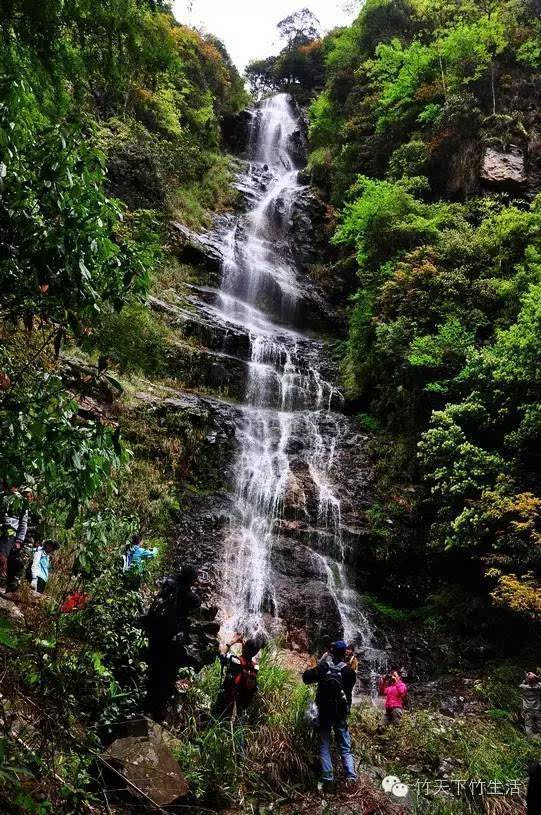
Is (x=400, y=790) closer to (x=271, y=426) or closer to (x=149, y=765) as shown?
(x=149, y=765)

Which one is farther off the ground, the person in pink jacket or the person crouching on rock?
the person crouching on rock

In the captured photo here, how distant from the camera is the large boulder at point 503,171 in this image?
16.1m

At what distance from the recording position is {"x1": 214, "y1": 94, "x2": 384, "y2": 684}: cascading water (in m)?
10.4

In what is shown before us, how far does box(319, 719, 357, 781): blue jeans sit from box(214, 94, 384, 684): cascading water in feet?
14.6

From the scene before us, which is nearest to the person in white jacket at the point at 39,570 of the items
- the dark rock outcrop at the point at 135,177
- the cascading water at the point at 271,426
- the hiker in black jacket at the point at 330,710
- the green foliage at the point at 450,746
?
the cascading water at the point at 271,426

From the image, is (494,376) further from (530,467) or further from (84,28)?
(84,28)

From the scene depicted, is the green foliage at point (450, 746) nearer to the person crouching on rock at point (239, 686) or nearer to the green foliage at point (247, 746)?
the green foliage at point (247, 746)

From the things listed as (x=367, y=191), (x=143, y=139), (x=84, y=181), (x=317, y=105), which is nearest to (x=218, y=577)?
(x=84, y=181)

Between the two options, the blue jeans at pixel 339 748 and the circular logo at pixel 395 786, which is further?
A: the circular logo at pixel 395 786

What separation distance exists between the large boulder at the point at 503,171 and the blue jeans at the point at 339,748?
16060 millimetres

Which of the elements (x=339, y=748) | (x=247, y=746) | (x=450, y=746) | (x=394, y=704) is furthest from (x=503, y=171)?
(x=247, y=746)

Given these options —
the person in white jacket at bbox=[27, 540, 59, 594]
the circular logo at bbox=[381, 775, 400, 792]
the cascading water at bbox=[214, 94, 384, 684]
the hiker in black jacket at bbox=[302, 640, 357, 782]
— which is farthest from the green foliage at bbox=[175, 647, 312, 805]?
the cascading water at bbox=[214, 94, 384, 684]

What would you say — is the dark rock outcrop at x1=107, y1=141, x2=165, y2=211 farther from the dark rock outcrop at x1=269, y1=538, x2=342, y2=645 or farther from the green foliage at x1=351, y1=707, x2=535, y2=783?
the green foliage at x1=351, y1=707, x2=535, y2=783

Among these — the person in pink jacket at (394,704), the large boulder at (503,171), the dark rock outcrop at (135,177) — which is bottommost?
the person in pink jacket at (394,704)
